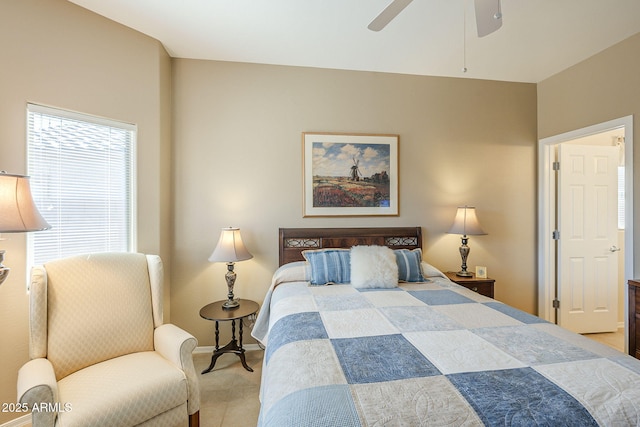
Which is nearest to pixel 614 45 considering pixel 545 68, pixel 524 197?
pixel 545 68

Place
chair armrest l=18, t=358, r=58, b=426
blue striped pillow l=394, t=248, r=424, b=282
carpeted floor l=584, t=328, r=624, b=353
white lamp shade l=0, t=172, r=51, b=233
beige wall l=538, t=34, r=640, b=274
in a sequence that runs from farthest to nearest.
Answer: carpeted floor l=584, t=328, r=624, b=353 < blue striped pillow l=394, t=248, r=424, b=282 < beige wall l=538, t=34, r=640, b=274 < white lamp shade l=0, t=172, r=51, b=233 < chair armrest l=18, t=358, r=58, b=426

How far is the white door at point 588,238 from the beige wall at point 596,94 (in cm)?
40

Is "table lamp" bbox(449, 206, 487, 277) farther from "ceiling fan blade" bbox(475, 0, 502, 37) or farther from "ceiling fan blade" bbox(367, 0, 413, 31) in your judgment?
"ceiling fan blade" bbox(367, 0, 413, 31)

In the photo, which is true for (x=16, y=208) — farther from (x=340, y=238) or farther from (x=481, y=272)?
(x=481, y=272)

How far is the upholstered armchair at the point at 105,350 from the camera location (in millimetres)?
1339

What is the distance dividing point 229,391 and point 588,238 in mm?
4027

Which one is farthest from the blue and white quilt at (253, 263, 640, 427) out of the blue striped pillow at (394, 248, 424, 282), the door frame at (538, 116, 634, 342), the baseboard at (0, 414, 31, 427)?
the door frame at (538, 116, 634, 342)

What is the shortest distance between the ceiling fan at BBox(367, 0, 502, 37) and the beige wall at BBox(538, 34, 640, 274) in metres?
1.88

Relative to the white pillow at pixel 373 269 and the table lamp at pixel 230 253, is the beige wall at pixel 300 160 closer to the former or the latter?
the table lamp at pixel 230 253

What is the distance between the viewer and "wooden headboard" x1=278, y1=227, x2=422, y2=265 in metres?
2.88

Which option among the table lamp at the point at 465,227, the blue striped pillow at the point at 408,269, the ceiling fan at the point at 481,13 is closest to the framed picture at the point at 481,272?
the table lamp at the point at 465,227

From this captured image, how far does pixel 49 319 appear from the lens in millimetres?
1647

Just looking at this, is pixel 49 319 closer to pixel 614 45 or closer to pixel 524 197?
pixel 524 197

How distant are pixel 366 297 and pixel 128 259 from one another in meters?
1.71
